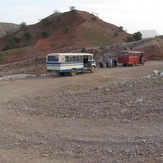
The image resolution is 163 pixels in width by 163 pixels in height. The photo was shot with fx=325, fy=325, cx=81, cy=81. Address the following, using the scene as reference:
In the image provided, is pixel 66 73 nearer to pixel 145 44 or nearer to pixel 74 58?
pixel 74 58

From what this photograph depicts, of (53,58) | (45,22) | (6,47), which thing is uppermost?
(45,22)

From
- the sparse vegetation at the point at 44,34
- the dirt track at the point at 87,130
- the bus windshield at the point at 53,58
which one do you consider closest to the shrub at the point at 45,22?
the sparse vegetation at the point at 44,34

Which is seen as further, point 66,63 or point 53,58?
point 66,63

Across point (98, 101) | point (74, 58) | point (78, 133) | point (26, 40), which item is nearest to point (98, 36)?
point (26, 40)

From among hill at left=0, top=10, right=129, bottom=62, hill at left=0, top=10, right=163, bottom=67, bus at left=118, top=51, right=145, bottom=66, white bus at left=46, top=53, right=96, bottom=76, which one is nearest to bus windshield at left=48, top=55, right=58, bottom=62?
white bus at left=46, top=53, right=96, bottom=76

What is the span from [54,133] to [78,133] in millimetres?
690

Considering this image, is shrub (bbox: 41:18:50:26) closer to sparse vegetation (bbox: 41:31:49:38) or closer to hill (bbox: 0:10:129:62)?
hill (bbox: 0:10:129:62)

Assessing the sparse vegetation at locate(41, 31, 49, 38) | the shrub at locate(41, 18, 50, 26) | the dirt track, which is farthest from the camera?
the shrub at locate(41, 18, 50, 26)

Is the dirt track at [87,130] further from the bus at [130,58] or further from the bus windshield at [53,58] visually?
the bus at [130,58]

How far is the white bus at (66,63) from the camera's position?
2848 cm

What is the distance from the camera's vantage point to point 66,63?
29.0 meters

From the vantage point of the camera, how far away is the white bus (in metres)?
28.5

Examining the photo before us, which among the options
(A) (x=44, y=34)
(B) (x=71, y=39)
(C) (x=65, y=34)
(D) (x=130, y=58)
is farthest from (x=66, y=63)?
(A) (x=44, y=34)

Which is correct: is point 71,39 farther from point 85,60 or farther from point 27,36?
point 85,60
